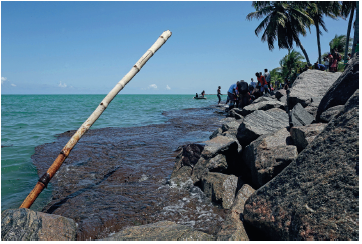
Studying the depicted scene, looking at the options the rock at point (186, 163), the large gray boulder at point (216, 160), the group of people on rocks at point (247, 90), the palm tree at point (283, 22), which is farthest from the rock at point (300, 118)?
the palm tree at point (283, 22)

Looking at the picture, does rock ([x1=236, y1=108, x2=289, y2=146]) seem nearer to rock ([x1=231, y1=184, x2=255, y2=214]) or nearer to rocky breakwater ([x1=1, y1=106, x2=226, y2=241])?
rocky breakwater ([x1=1, y1=106, x2=226, y2=241])

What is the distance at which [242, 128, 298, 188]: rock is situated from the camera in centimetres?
340

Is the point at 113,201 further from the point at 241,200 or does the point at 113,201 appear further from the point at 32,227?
the point at 241,200

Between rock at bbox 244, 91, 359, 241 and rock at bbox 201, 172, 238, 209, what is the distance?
53.0 inches

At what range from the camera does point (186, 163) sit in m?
5.55

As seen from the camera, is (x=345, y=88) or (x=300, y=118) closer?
(x=345, y=88)

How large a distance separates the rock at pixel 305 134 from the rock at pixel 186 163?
7.57 feet

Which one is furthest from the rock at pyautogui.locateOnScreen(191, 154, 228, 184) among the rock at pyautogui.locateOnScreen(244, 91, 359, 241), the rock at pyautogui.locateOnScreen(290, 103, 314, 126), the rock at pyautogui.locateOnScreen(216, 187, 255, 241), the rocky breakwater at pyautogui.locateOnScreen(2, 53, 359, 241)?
the rock at pyautogui.locateOnScreen(244, 91, 359, 241)

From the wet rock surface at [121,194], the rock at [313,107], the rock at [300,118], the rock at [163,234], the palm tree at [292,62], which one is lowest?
the wet rock surface at [121,194]

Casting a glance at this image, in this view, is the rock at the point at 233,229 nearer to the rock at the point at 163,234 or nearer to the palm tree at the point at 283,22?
the rock at the point at 163,234

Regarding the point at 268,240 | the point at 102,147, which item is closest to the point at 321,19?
the point at 102,147

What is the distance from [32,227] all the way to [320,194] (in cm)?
349

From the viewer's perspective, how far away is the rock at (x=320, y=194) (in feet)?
6.47

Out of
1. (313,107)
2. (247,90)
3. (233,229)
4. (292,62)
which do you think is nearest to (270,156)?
(233,229)
